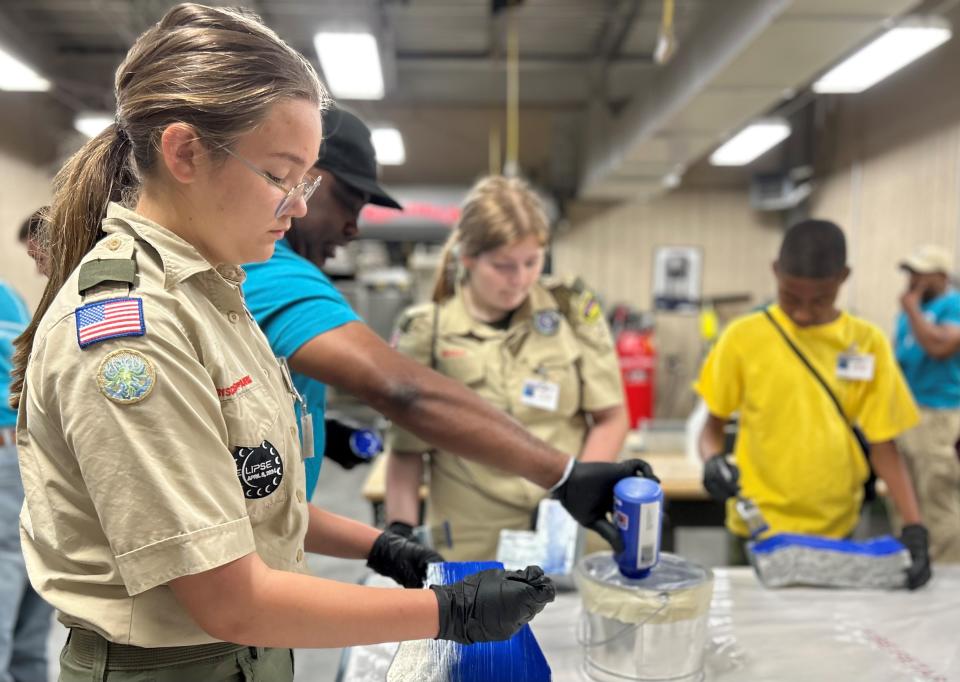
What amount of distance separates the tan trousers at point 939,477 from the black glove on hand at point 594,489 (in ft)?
9.80

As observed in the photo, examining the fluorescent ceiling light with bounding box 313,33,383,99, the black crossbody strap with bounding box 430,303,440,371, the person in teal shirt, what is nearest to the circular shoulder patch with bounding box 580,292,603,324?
the black crossbody strap with bounding box 430,303,440,371

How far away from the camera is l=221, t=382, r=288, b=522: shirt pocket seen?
2.31ft

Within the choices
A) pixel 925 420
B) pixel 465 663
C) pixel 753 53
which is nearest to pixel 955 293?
pixel 925 420

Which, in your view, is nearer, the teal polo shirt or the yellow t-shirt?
the teal polo shirt

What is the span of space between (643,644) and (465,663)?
33 centimetres

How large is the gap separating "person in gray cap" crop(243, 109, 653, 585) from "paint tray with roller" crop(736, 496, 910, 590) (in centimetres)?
59

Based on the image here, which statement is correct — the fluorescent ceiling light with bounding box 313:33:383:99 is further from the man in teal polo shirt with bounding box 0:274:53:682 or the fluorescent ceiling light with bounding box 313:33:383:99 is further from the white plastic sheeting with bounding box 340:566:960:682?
the white plastic sheeting with bounding box 340:566:960:682

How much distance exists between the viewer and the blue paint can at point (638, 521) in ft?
3.55

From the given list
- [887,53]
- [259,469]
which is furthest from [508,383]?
[887,53]

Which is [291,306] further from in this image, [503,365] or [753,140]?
[753,140]

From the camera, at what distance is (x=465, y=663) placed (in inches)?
37.3

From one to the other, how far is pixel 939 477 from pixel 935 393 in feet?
1.45

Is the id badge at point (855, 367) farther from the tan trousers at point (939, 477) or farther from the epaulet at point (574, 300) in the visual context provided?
the tan trousers at point (939, 477)

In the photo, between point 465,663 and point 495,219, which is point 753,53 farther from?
point 465,663
